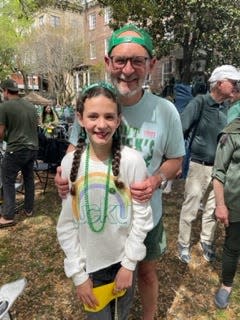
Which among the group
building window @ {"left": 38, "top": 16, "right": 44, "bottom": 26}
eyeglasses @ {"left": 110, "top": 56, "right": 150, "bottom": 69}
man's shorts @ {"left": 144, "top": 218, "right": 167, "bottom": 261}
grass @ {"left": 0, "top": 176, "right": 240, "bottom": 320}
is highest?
building window @ {"left": 38, "top": 16, "right": 44, "bottom": 26}

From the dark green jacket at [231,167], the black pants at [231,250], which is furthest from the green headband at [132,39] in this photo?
the black pants at [231,250]

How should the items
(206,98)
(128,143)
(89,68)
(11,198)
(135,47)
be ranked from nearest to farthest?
(135,47), (128,143), (206,98), (11,198), (89,68)

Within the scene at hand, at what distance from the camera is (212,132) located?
334cm

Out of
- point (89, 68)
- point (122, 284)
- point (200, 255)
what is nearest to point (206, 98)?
point (200, 255)

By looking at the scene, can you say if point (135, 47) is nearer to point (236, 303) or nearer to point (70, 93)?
point (236, 303)

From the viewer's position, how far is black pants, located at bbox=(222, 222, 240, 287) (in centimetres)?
252

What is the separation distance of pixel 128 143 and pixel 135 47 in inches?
19.8

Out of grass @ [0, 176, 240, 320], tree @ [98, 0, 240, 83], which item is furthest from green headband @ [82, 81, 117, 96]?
tree @ [98, 0, 240, 83]

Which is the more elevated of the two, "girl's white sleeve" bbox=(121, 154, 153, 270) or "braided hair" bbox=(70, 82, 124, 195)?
"braided hair" bbox=(70, 82, 124, 195)

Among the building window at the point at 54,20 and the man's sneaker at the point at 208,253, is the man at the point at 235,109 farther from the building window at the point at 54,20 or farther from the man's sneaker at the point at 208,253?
the building window at the point at 54,20

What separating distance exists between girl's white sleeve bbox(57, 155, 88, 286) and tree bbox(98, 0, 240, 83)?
37.5 feet

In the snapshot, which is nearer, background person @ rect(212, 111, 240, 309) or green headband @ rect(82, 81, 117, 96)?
green headband @ rect(82, 81, 117, 96)

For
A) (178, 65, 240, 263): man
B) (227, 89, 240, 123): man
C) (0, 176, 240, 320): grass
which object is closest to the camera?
(0, 176, 240, 320): grass

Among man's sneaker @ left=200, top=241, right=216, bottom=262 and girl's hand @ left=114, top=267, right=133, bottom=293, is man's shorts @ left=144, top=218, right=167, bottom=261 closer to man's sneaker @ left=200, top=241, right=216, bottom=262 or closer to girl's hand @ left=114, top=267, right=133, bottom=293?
girl's hand @ left=114, top=267, right=133, bottom=293
